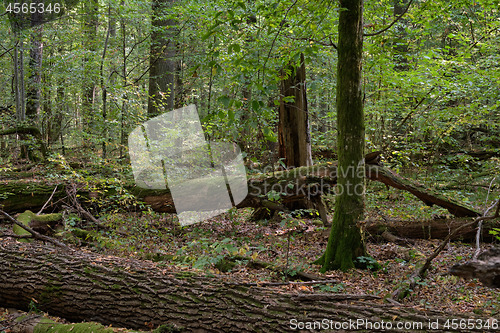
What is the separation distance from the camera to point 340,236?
4723 mm

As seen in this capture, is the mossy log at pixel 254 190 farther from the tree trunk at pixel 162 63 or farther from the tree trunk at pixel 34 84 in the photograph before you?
the tree trunk at pixel 34 84

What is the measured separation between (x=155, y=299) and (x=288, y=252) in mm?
2866

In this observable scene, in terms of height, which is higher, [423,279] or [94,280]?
[94,280]

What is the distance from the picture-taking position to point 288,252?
545 centimetres

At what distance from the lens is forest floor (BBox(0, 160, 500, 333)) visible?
3760 mm

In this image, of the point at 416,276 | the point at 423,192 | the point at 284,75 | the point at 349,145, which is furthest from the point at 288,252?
the point at 284,75

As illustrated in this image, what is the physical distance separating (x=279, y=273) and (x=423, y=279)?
1922mm

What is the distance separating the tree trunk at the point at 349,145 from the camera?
4.47 meters

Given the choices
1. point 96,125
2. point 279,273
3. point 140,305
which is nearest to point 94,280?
point 140,305

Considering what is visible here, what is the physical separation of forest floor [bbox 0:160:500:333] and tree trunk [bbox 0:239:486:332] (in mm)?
285

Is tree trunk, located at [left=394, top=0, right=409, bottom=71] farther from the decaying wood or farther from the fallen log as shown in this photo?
the fallen log

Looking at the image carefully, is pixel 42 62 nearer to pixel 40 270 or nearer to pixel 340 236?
pixel 40 270

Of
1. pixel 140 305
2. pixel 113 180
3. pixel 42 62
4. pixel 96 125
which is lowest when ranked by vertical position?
pixel 140 305

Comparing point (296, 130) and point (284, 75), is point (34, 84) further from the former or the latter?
point (296, 130)
